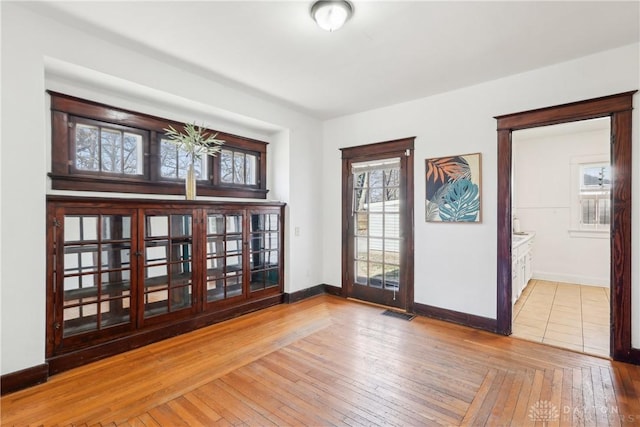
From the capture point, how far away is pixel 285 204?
4.46 metres

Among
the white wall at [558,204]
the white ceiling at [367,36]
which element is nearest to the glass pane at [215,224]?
the white ceiling at [367,36]

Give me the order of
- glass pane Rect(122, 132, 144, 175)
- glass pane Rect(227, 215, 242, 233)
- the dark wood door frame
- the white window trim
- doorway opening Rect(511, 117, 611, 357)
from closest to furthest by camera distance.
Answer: the dark wood door frame < glass pane Rect(122, 132, 144, 175) < glass pane Rect(227, 215, 242, 233) < doorway opening Rect(511, 117, 611, 357) < the white window trim

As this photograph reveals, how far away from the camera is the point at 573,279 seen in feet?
18.1

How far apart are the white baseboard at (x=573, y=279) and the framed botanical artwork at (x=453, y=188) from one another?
11.8ft

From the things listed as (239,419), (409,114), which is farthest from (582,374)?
(409,114)

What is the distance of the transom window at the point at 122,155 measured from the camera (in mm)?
2762

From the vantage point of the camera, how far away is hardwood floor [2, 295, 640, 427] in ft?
6.47

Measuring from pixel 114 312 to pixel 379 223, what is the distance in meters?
3.31

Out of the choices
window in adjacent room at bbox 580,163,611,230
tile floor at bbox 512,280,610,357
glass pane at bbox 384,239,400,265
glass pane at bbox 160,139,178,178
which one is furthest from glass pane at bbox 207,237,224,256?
window in adjacent room at bbox 580,163,611,230

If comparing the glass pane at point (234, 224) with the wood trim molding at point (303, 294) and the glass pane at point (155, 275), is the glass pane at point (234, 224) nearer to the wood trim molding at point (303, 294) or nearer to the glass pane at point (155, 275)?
the glass pane at point (155, 275)

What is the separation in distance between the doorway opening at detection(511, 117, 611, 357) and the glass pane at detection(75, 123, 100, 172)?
523cm

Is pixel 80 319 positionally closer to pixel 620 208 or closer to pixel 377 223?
pixel 377 223

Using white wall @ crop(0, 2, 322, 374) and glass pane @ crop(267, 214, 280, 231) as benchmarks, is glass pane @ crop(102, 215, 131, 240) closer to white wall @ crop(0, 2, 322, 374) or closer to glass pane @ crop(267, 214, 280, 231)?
white wall @ crop(0, 2, 322, 374)

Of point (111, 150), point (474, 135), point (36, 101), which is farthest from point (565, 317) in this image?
point (36, 101)
